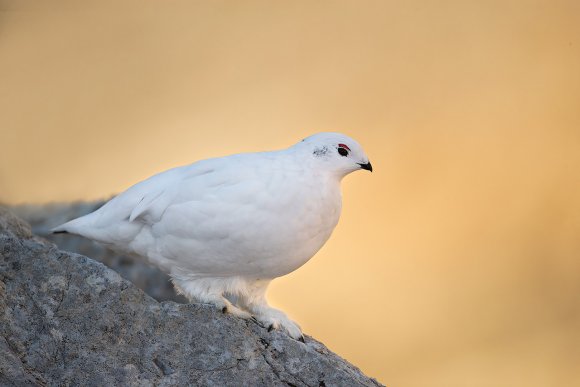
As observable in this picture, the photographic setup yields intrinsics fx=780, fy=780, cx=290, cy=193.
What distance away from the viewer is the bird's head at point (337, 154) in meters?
3.19

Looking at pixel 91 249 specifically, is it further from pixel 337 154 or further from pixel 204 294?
pixel 337 154

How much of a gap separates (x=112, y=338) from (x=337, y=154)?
115 centimetres

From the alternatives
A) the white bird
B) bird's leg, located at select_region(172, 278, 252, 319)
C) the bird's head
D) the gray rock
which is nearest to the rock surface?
bird's leg, located at select_region(172, 278, 252, 319)

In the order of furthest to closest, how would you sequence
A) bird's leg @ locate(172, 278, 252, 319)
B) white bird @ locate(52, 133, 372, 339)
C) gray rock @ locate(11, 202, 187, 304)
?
gray rock @ locate(11, 202, 187, 304) < bird's leg @ locate(172, 278, 252, 319) < white bird @ locate(52, 133, 372, 339)

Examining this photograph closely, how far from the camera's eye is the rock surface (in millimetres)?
2881

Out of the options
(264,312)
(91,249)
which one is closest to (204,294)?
(264,312)

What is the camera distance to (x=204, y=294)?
3.20 metres

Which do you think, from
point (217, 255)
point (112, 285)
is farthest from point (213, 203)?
point (112, 285)

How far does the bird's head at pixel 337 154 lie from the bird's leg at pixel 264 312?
1.85 feet

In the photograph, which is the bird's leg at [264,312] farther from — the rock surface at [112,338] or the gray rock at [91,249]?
the gray rock at [91,249]

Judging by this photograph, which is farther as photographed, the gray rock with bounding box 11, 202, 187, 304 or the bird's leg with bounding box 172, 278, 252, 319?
the gray rock with bounding box 11, 202, 187, 304

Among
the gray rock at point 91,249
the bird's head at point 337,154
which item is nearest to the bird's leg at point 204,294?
the bird's head at point 337,154

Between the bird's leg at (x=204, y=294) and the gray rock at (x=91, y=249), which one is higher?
the gray rock at (x=91, y=249)

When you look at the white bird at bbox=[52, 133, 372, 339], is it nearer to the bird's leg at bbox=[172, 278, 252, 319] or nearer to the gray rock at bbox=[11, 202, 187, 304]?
the bird's leg at bbox=[172, 278, 252, 319]
